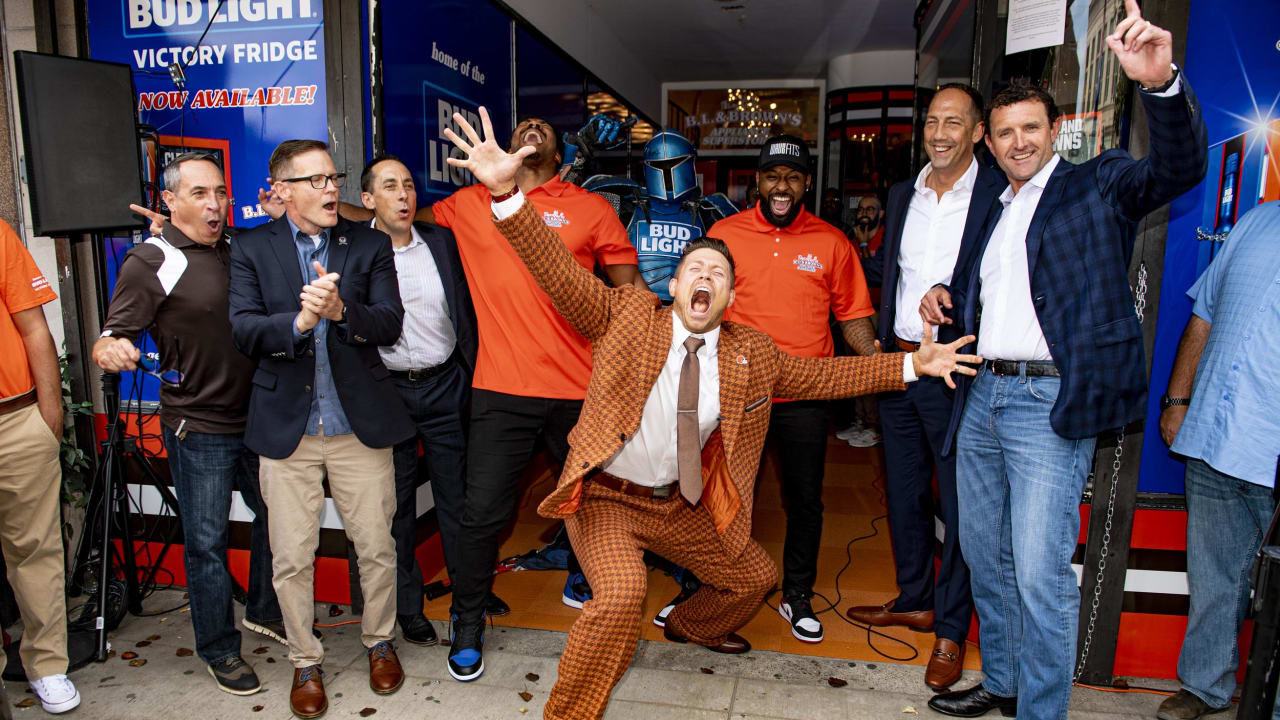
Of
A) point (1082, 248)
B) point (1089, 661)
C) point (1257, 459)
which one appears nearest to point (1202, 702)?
point (1089, 661)

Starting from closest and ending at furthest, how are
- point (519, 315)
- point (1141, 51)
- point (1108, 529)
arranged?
point (1141, 51), point (1108, 529), point (519, 315)

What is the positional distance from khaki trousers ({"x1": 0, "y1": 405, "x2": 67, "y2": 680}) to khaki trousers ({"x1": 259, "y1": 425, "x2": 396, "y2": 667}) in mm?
771

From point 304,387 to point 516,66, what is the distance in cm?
336

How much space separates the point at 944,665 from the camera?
9.91 feet

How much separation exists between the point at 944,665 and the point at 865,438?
→ 12.4ft

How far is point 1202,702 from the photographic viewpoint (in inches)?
111

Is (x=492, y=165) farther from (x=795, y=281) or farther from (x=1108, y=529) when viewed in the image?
(x=1108, y=529)

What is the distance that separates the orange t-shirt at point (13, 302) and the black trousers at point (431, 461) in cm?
123

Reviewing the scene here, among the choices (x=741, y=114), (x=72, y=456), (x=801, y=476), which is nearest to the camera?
(x=801, y=476)

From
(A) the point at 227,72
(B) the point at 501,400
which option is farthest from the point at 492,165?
(A) the point at 227,72

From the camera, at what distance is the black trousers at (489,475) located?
10.0 ft

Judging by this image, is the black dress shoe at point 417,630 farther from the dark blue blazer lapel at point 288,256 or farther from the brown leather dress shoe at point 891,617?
the brown leather dress shoe at point 891,617

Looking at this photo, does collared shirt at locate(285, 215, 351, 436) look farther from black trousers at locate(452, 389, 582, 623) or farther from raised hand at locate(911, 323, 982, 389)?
raised hand at locate(911, 323, 982, 389)

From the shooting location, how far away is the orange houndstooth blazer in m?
2.50
